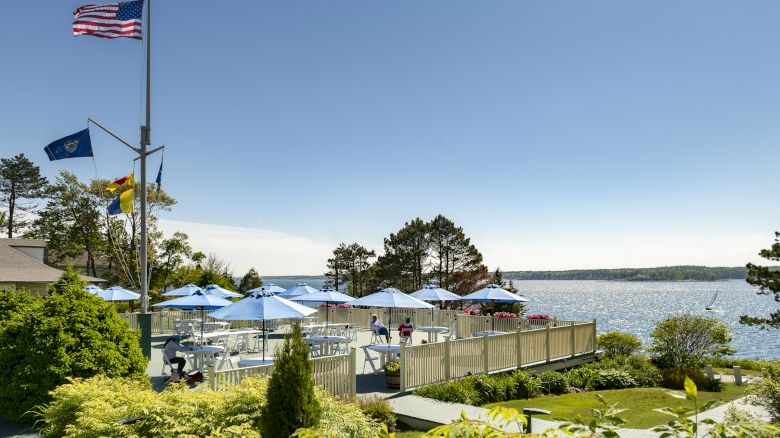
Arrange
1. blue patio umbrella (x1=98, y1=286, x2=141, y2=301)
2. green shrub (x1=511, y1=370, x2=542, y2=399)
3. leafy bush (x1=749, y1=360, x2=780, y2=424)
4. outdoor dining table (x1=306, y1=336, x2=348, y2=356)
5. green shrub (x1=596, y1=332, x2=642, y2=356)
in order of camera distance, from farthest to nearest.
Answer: blue patio umbrella (x1=98, y1=286, x2=141, y2=301)
green shrub (x1=596, y1=332, x2=642, y2=356)
outdoor dining table (x1=306, y1=336, x2=348, y2=356)
green shrub (x1=511, y1=370, x2=542, y2=399)
leafy bush (x1=749, y1=360, x2=780, y2=424)

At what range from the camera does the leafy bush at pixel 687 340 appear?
1795 cm

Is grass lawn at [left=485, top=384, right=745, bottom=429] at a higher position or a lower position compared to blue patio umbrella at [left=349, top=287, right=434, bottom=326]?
lower

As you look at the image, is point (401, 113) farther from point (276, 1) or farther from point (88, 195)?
point (88, 195)

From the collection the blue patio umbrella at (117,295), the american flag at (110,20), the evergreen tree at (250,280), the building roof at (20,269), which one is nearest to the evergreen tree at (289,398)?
the american flag at (110,20)

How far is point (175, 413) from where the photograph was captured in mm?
7148

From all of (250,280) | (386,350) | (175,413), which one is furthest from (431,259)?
(175,413)

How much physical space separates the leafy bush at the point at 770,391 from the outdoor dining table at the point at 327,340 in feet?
→ 33.1

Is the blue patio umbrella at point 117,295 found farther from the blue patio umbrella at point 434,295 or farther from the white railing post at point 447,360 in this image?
the white railing post at point 447,360

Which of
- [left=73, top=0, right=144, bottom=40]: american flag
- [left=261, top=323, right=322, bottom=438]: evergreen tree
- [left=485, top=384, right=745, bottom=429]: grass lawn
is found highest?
[left=73, top=0, right=144, bottom=40]: american flag

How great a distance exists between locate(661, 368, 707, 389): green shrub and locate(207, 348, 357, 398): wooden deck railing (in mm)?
10569

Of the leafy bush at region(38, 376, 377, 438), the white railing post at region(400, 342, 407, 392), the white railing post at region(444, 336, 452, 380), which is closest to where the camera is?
the leafy bush at region(38, 376, 377, 438)

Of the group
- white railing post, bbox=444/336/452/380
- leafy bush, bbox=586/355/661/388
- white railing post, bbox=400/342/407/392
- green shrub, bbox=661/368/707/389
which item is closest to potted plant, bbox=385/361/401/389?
white railing post, bbox=400/342/407/392

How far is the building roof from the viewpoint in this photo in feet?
82.5

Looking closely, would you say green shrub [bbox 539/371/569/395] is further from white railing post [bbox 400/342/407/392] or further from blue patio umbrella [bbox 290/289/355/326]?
blue patio umbrella [bbox 290/289/355/326]
